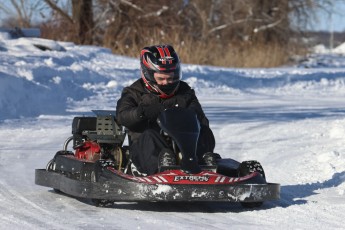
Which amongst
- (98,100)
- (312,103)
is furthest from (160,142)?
(312,103)

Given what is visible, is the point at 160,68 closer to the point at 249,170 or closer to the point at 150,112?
the point at 150,112

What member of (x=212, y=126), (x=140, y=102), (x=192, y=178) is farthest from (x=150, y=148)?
(x=212, y=126)

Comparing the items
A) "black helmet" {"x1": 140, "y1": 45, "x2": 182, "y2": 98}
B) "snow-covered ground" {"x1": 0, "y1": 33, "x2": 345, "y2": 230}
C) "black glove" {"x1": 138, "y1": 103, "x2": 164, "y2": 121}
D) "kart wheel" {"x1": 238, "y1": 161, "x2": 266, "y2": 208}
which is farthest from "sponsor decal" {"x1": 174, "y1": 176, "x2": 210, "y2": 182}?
"black helmet" {"x1": 140, "y1": 45, "x2": 182, "y2": 98}

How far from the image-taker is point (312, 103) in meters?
20.7

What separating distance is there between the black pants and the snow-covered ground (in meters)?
0.34

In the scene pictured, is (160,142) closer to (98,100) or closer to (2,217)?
(2,217)

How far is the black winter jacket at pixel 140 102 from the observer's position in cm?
789

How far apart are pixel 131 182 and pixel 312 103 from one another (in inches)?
550

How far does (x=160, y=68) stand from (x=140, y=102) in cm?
35

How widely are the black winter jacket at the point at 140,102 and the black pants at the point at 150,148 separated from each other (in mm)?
180

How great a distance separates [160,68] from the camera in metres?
8.14

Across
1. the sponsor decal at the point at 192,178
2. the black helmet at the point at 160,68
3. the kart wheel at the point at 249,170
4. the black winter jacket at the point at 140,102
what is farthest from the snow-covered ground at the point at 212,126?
the black helmet at the point at 160,68

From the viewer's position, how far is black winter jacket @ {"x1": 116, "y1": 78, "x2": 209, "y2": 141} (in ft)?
25.9

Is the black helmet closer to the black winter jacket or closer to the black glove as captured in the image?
the black winter jacket
